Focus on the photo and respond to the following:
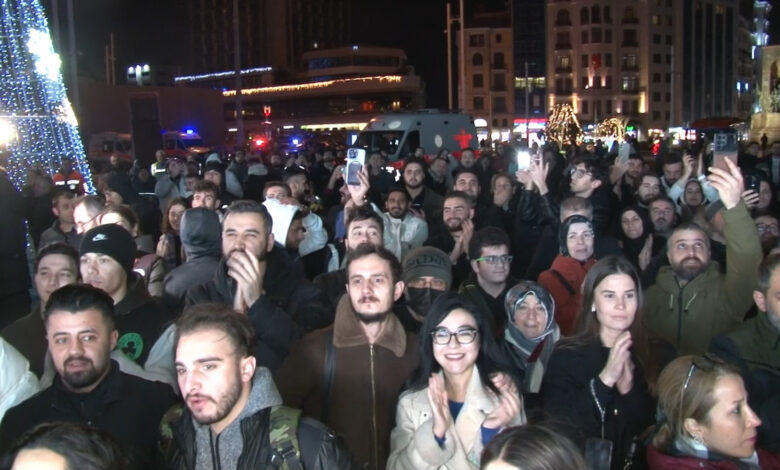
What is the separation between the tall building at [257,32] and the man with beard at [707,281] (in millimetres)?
125911

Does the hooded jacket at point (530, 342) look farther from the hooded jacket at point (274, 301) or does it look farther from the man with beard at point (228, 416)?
the man with beard at point (228, 416)

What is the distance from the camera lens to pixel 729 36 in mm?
106562

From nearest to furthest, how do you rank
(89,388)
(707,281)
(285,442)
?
(285,442)
(89,388)
(707,281)

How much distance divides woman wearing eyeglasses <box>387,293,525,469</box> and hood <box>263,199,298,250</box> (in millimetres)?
3095

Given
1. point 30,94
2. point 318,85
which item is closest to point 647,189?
point 30,94

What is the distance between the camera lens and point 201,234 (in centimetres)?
526

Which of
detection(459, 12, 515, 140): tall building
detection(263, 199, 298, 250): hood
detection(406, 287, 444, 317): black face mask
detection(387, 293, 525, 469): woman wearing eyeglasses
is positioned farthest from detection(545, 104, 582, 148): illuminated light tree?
detection(387, 293, 525, 469): woman wearing eyeglasses

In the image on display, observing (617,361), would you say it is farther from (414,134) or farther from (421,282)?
(414,134)

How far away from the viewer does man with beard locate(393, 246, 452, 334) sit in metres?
4.97

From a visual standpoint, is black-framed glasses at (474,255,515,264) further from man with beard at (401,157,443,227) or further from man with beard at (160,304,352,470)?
man with beard at (401,157,443,227)

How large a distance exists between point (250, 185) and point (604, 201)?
7.02 metres

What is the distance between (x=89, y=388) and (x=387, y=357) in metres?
1.40

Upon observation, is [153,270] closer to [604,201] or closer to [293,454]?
[293,454]

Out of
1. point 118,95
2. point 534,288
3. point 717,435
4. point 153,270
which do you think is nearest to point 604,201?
point 534,288
